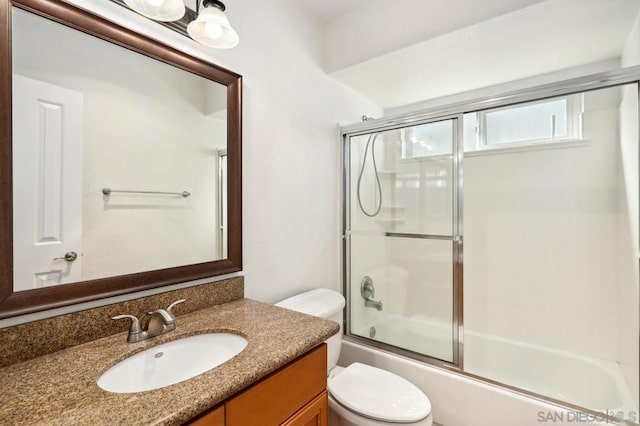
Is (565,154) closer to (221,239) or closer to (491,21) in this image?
(491,21)

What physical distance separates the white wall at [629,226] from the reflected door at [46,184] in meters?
2.32

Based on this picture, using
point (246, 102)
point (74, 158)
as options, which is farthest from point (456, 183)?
point (74, 158)

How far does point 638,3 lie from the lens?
1347 mm

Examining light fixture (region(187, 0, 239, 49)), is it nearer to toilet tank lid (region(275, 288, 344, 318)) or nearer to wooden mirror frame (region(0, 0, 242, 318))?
wooden mirror frame (region(0, 0, 242, 318))

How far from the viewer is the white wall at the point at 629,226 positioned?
1.48 m

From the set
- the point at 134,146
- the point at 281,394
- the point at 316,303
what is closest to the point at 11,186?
the point at 134,146

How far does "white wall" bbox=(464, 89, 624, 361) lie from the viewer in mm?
1892

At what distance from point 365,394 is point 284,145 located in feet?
4.50

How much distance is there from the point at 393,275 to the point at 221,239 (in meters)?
1.54

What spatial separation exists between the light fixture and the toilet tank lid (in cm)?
125

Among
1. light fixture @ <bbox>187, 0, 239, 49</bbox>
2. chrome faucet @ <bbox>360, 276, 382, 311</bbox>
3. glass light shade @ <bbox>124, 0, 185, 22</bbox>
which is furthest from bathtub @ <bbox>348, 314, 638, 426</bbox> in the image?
glass light shade @ <bbox>124, 0, 185, 22</bbox>

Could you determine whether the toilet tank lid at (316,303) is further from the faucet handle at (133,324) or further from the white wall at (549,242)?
the white wall at (549,242)

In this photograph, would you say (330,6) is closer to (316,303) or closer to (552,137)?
(552,137)

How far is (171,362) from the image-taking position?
0.98 m
